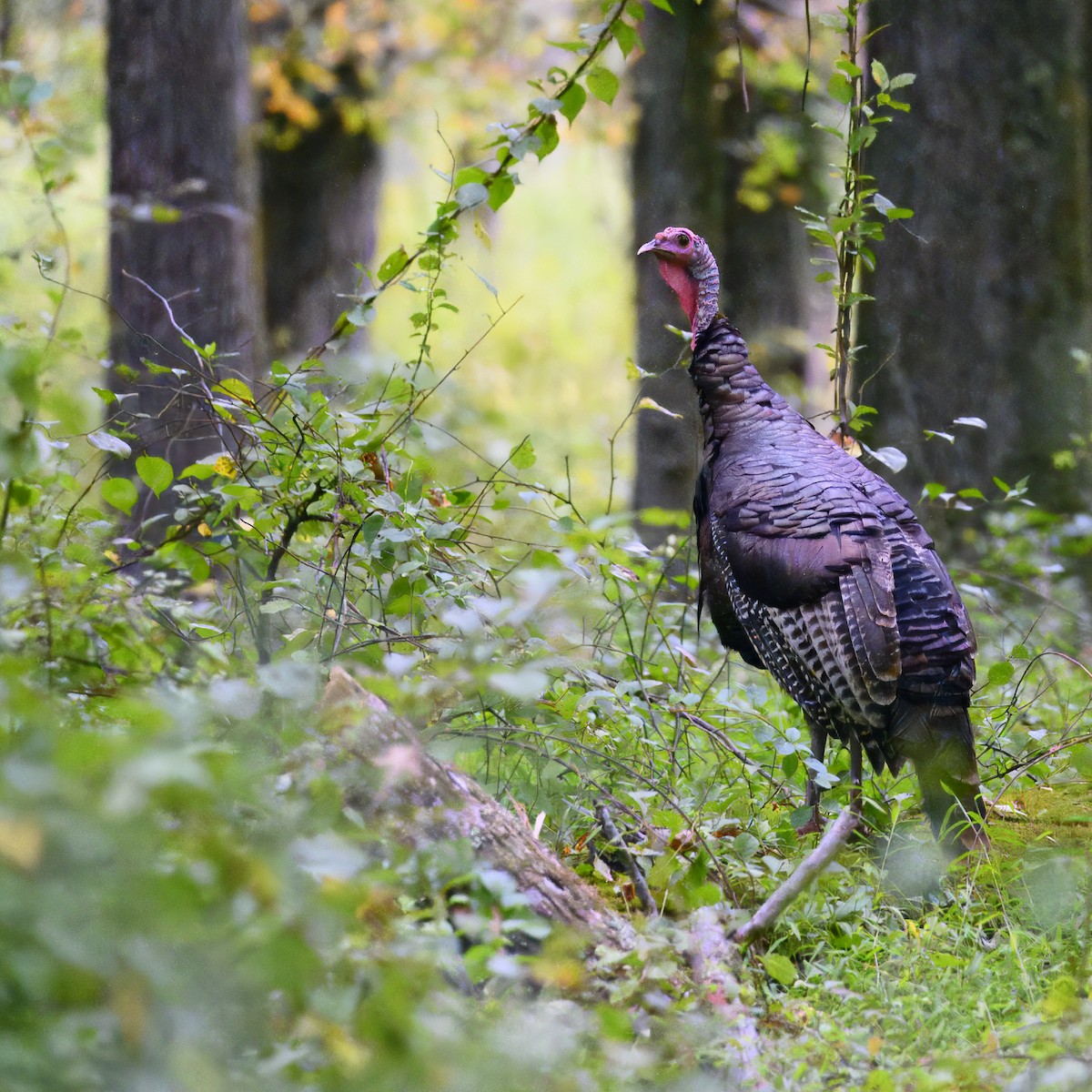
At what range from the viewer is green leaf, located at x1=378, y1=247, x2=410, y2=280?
366 cm

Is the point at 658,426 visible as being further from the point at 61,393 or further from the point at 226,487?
the point at 61,393

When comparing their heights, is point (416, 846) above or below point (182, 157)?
below

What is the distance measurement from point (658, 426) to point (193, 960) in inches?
291

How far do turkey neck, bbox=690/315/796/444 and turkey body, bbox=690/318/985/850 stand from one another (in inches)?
4.3

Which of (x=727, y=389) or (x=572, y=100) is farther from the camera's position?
(x=727, y=389)

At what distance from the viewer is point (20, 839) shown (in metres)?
1.38

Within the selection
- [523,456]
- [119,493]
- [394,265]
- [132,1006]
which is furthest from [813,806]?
[132,1006]

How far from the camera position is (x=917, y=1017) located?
277 cm

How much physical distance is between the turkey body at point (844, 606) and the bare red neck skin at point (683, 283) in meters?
0.76

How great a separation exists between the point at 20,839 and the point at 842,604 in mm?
2806

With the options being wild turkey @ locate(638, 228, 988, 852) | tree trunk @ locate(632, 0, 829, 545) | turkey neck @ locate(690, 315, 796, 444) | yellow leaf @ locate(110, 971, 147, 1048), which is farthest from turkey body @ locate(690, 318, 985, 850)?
tree trunk @ locate(632, 0, 829, 545)

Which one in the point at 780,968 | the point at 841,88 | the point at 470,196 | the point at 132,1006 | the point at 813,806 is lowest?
the point at 813,806

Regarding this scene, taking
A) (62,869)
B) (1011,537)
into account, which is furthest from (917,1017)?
(1011,537)

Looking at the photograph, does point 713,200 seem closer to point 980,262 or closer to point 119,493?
point 980,262
